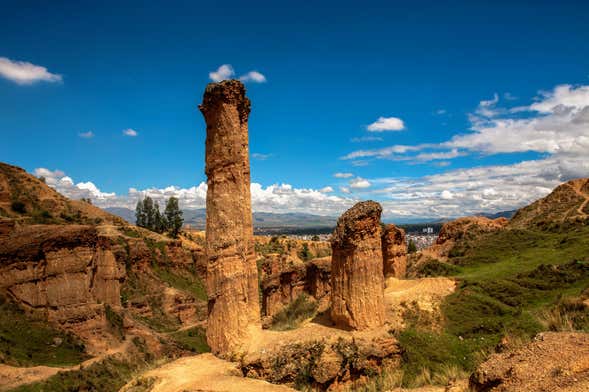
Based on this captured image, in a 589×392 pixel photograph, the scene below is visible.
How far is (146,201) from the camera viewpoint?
8131 centimetres

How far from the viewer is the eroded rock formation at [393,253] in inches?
1227

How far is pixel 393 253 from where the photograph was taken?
3117 cm

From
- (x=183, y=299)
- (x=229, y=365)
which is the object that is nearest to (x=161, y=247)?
(x=183, y=299)

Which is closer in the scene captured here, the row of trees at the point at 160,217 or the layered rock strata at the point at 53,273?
the layered rock strata at the point at 53,273

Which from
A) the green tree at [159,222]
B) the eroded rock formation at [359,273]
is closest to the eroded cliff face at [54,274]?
the eroded rock formation at [359,273]

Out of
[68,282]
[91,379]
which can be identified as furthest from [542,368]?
[68,282]

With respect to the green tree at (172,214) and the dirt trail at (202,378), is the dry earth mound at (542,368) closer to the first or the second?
the dirt trail at (202,378)

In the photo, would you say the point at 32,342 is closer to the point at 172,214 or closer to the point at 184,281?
the point at 184,281

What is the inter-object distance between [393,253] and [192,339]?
852 inches

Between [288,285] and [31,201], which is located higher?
[31,201]

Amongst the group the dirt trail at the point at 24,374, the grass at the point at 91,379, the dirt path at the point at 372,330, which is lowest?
the grass at the point at 91,379

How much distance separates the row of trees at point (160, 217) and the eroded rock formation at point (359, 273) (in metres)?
68.0

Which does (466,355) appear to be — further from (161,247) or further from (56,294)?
(161,247)

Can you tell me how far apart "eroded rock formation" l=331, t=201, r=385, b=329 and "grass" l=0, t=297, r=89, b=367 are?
66.8ft
